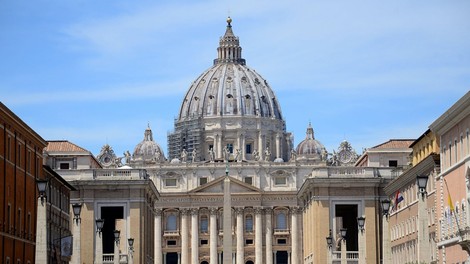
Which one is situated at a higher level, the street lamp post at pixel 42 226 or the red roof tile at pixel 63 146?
the red roof tile at pixel 63 146

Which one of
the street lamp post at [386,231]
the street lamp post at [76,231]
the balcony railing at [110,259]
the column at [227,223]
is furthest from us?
the column at [227,223]

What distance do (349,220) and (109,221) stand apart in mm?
25838

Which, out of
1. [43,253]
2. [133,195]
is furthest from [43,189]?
[133,195]

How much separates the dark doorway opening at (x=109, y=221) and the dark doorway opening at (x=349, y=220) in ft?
69.6

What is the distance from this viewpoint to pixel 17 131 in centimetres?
8050

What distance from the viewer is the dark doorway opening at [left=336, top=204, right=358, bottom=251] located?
14462 centimetres

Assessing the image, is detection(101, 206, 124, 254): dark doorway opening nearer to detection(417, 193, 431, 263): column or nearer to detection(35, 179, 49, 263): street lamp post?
detection(35, 179, 49, 263): street lamp post

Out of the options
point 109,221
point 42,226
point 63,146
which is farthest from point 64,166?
point 42,226

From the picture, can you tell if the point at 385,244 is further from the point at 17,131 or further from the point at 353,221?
the point at 353,221

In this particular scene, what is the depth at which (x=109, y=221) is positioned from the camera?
141250 mm

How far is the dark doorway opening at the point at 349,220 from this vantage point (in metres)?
145

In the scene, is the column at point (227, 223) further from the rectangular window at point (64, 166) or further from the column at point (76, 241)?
the column at point (76, 241)

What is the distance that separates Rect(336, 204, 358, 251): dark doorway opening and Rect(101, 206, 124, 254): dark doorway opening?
2121cm

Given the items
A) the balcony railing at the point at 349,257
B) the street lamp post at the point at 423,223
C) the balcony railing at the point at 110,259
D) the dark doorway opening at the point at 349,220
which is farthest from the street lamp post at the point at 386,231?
the dark doorway opening at the point at 349,220
